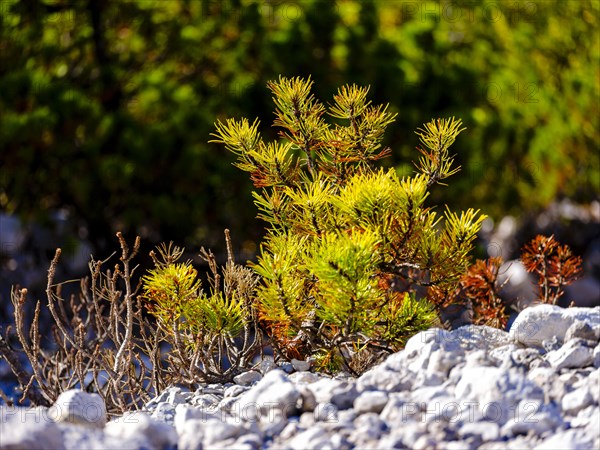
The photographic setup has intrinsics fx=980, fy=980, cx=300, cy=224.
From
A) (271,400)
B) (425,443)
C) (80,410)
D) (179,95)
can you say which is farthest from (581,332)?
(179,95)

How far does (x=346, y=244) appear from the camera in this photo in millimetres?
2750

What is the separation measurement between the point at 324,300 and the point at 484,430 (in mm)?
823

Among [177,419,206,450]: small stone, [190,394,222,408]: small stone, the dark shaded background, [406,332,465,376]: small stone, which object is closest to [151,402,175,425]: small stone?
[190,394,222,408]: small stone

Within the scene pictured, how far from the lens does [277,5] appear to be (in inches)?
295

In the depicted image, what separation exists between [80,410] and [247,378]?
2.26 ft

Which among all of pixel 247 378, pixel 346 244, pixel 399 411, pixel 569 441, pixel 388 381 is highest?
pixel 346 244

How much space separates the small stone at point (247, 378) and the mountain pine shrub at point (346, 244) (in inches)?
4.4

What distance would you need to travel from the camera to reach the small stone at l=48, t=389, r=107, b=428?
2.58 meters

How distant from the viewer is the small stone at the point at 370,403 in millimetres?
2465

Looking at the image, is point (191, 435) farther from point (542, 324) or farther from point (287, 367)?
point (542, 324)

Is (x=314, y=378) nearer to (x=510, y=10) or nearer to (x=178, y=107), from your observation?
(x=178, y=107)

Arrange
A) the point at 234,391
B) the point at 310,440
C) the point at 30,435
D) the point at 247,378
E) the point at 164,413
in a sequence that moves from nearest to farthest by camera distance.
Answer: the point at 30,435 < the point at 310,440 < the point at 164,413 < the point at 234,391 < the point at 247,378

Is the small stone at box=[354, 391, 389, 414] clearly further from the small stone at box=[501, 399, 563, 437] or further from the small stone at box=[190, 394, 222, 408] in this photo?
the small stone at box=[190, 394, 222, 408]

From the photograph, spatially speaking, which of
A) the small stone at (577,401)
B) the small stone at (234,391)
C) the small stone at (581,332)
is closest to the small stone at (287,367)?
the small stone at (234,391)
